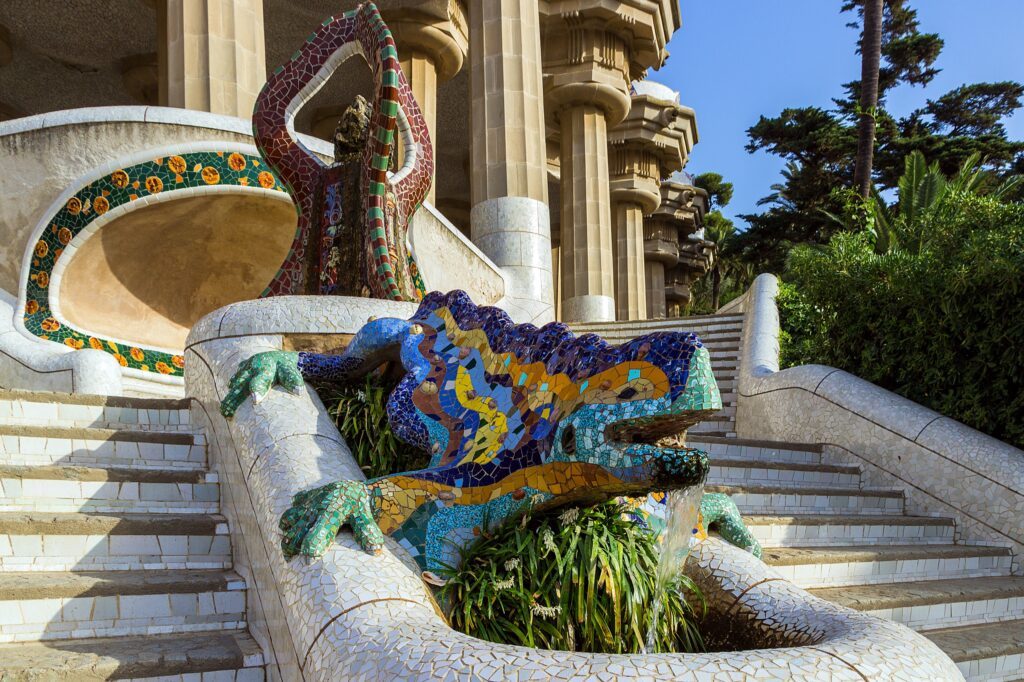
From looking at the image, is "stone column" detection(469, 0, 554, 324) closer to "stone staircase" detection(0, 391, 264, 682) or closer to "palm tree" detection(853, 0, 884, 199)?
"stone staircase" detection(0, 391, 264, 682)

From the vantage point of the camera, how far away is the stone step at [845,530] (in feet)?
17.4

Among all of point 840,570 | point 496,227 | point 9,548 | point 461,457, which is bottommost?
point 840,570

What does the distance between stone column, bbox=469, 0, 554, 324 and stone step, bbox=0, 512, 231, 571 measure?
9197 millimetres

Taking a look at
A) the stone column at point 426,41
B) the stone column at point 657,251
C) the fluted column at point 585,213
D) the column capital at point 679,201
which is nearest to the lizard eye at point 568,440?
the stone column at point 426,41

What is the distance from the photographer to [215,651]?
3217 millimetres

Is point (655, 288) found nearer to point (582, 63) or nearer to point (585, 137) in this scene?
point (585, 137)

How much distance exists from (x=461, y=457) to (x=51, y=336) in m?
5.92

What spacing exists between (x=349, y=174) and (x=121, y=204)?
349 cm

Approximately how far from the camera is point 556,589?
10.1ft

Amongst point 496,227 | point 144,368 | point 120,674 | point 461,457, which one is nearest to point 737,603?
point 461,457

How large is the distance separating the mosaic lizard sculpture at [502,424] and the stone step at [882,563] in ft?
6.78

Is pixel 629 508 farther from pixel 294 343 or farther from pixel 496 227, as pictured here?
pixel 496 227

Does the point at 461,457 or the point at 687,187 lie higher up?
the point at 687,187

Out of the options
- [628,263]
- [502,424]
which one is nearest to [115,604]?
[502,424]
